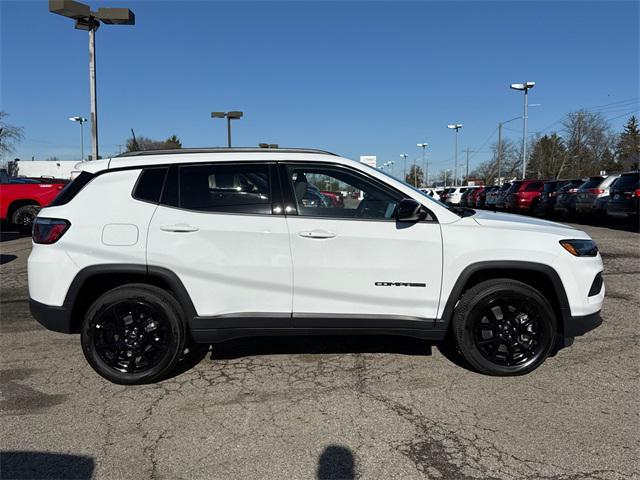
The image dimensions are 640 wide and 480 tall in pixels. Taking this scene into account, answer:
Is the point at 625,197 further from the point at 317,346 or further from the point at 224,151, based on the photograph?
the point at 224,151

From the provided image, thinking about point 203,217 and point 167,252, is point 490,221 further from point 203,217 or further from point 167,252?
point 167,252

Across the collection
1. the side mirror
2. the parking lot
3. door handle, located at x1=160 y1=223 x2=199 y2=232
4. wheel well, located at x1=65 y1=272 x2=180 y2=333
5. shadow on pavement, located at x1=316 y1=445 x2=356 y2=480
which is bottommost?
shadow on pavement, located at x1=316 y1=445 x2=356 y2=480

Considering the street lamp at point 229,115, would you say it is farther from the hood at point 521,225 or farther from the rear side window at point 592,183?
the hood at point 521,225

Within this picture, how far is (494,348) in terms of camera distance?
12.6 ft

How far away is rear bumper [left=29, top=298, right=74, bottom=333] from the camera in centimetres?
371

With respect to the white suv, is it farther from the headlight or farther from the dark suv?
the dark suv

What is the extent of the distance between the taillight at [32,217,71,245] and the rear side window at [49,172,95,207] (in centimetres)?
15

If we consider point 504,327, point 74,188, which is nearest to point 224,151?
point 74,188

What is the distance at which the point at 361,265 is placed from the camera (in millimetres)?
3686

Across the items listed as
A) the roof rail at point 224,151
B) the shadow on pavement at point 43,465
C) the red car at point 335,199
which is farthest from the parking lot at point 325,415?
the roof rail at point 224,151

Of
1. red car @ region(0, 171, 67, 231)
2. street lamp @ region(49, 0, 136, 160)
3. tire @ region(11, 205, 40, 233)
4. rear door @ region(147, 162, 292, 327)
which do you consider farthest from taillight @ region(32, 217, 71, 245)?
tire @ region(11, 205, 40, 233)

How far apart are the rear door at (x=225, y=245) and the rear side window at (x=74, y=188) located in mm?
644

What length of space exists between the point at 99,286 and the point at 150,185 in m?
0.93

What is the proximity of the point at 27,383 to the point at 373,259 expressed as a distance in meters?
2.94
